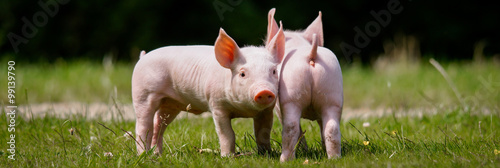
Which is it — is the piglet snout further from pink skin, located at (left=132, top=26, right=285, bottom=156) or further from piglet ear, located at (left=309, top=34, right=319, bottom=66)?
piglet ear, located at (left=309, top=34, right=319, bottom=66)

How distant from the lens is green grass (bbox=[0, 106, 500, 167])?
292cm

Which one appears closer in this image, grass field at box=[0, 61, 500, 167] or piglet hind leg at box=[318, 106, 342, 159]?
piglet hind leg at box=[318, 106, 342, 159]

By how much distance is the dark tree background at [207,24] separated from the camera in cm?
1063

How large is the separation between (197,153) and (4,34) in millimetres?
7951

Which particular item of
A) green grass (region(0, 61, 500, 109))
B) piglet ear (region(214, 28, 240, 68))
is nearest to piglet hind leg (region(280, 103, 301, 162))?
piglet ear (region(214, 28, 240, 68))

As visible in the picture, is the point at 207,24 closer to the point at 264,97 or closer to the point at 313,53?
the point at 313,53

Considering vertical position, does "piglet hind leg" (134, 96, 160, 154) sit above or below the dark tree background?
below

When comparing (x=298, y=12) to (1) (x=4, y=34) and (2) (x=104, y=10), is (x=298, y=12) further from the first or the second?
(1) (x=4, y=34)

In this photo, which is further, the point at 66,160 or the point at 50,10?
the point at 50,10

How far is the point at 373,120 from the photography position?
16.1 ft

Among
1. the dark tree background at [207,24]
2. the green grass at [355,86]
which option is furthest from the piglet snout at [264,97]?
the dark tree background at [207,24]

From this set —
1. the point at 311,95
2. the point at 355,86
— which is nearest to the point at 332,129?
the point at 311,95

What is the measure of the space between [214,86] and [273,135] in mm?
1037

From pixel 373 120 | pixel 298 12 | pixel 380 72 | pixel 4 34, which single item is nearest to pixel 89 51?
pixel 4 34
